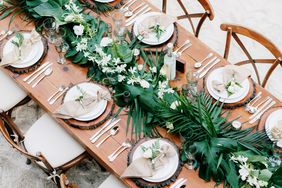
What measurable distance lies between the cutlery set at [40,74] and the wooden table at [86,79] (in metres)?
0.03

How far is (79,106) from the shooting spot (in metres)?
2.92

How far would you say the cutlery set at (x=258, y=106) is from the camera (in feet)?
9.27

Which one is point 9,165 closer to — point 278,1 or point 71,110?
point 71,110

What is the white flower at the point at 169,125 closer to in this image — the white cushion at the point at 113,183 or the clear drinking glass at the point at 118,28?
the white cushion at the point at 113,183

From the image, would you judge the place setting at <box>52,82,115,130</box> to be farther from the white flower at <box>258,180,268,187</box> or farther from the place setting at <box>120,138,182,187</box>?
the white flower at <box>258,180,268,187</box>

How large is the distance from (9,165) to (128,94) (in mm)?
1666

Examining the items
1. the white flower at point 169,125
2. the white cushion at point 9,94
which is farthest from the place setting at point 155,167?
the white cushion at point 9,94

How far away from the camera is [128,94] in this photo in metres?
2.85

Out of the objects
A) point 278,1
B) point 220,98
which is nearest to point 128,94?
point 220,98

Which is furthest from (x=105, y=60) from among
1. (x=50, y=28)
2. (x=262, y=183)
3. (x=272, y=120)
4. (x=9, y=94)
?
(x=262, y=183)

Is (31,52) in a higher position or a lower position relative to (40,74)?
higher

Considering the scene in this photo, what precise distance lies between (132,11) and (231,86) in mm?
1083

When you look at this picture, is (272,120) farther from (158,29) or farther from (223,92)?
(158,29)

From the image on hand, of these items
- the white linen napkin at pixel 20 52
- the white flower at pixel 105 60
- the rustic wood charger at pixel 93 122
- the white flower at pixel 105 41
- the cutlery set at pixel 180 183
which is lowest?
the cutlery set at pixel 180 183
